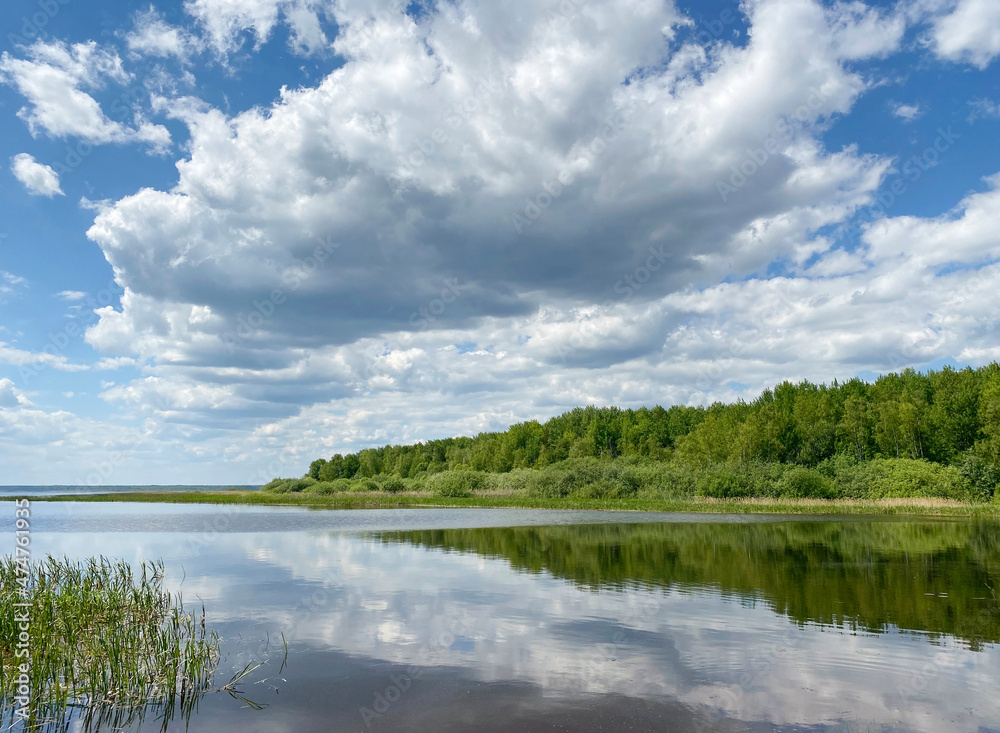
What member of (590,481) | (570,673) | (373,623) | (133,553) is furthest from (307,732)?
(590,481)

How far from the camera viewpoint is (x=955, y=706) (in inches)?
441

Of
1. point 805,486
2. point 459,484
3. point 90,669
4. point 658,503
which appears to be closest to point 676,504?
point 658,503

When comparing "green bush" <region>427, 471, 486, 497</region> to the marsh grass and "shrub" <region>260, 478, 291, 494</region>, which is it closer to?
the marsh grass

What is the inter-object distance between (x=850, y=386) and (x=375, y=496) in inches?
3421

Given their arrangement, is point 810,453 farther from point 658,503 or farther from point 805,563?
point 805,563

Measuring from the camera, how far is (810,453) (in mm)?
93688

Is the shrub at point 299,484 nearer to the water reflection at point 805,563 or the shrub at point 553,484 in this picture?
the shrub at point 553,484

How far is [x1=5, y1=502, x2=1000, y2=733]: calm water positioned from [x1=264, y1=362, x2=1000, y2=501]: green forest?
4394 cm

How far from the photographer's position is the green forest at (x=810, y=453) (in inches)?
2943

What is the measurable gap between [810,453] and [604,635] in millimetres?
89815

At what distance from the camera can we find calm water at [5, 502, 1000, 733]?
10.9 meters

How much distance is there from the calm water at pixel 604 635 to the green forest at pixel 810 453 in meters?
43.9

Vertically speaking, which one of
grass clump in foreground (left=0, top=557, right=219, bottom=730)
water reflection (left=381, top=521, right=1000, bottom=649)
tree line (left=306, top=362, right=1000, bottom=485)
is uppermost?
tree line (left=306, top=362, right=1000, bottom=485)

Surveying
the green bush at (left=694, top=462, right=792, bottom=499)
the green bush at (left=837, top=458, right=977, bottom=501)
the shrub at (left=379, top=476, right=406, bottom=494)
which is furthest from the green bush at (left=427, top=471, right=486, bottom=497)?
the green bush at (left=837, top=458, right=977, bottom=501)
